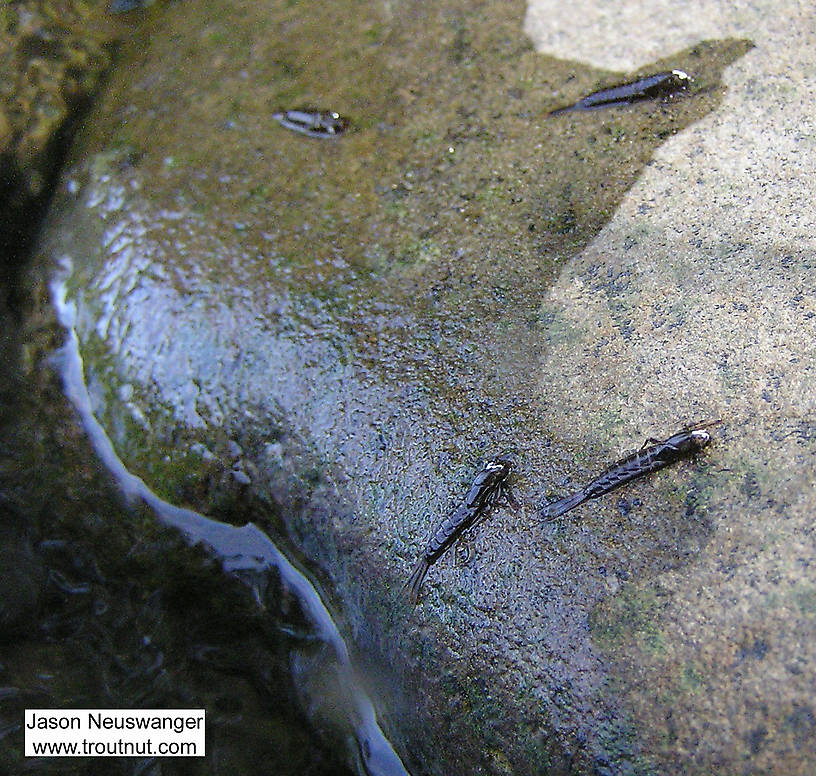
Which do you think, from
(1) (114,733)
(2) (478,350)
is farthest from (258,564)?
(2) (478,350)

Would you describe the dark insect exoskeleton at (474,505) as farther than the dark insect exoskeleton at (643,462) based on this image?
Yes

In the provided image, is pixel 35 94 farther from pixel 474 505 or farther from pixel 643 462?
pixel 643 462

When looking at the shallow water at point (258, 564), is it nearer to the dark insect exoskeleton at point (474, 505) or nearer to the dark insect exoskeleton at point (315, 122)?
the dark insect exoskeleton at point (474, 505)

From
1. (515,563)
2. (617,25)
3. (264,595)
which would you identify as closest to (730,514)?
(515,563)

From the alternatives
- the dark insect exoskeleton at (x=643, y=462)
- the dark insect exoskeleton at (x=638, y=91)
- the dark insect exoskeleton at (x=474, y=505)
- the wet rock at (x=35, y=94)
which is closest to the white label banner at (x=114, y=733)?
the dark insect exoskeleton at (x=474, y=505)

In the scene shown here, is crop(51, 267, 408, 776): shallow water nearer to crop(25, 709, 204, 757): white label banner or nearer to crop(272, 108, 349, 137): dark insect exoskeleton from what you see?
crop(25, 709, 204, 757): white label banner

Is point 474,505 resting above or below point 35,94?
below
